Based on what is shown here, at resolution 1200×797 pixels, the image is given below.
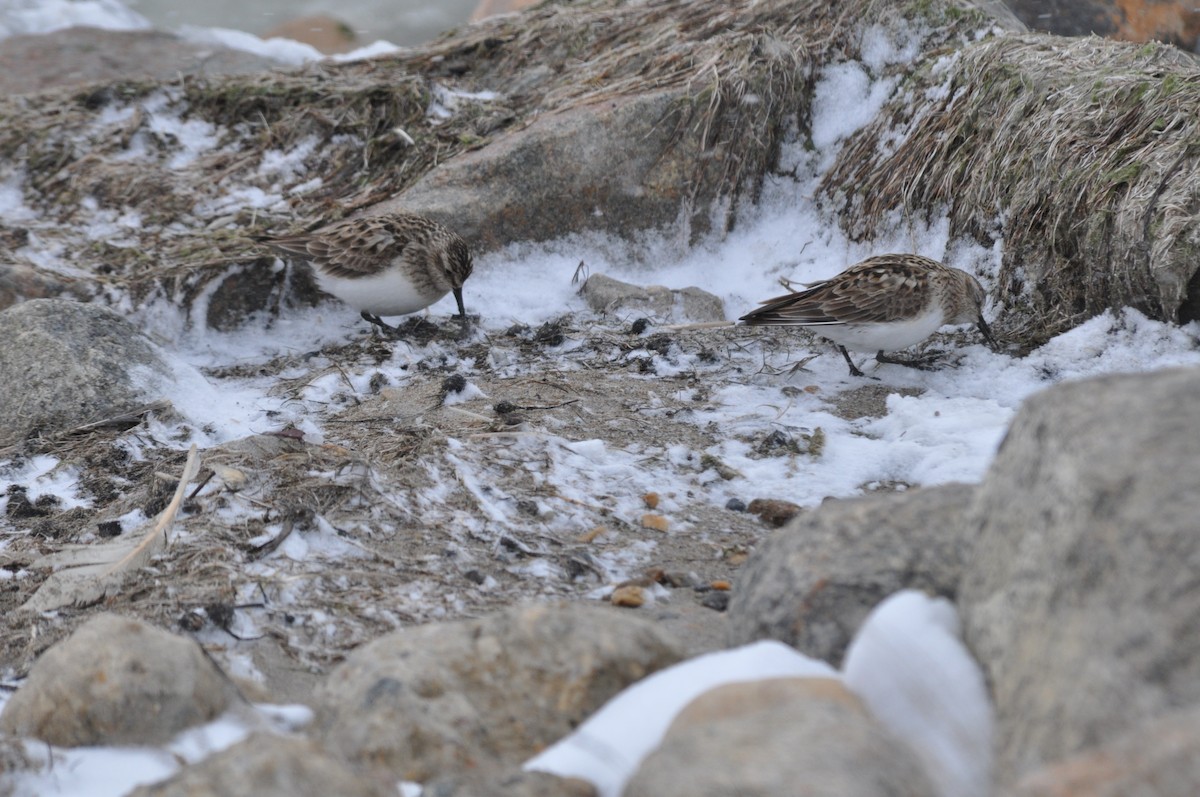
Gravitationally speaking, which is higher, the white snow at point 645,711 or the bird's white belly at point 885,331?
the white snow at point 645,711

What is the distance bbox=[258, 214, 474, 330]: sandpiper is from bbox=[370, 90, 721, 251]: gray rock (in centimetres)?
60

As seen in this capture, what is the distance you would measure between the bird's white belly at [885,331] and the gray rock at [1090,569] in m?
3.46

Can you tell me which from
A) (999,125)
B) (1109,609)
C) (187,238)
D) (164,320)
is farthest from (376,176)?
(1109,609)

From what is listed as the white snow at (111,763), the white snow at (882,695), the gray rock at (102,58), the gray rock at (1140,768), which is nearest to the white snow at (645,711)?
the white snow at (882,695)

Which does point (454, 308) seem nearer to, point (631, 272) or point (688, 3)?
point (631, 272)

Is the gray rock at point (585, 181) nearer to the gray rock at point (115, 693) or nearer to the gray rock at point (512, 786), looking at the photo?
the gray rock at point (115, 693)

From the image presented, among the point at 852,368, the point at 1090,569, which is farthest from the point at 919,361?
the point at 1090,569

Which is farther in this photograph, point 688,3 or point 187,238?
point 688,3

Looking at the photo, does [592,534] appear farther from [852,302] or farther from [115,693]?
[852,302]

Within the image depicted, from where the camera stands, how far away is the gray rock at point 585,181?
7.45 meters

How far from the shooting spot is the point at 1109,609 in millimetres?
2045

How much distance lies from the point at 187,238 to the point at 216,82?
89.7 inches

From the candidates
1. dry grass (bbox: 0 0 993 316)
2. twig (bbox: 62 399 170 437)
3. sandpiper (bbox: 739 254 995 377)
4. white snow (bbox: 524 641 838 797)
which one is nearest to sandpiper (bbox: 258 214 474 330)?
dry grass (bbox: 0 0 993 316)

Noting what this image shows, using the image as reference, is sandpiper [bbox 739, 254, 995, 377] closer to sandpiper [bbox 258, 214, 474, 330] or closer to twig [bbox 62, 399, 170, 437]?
sandpiper [bbox 258, 214, 474, 330]
